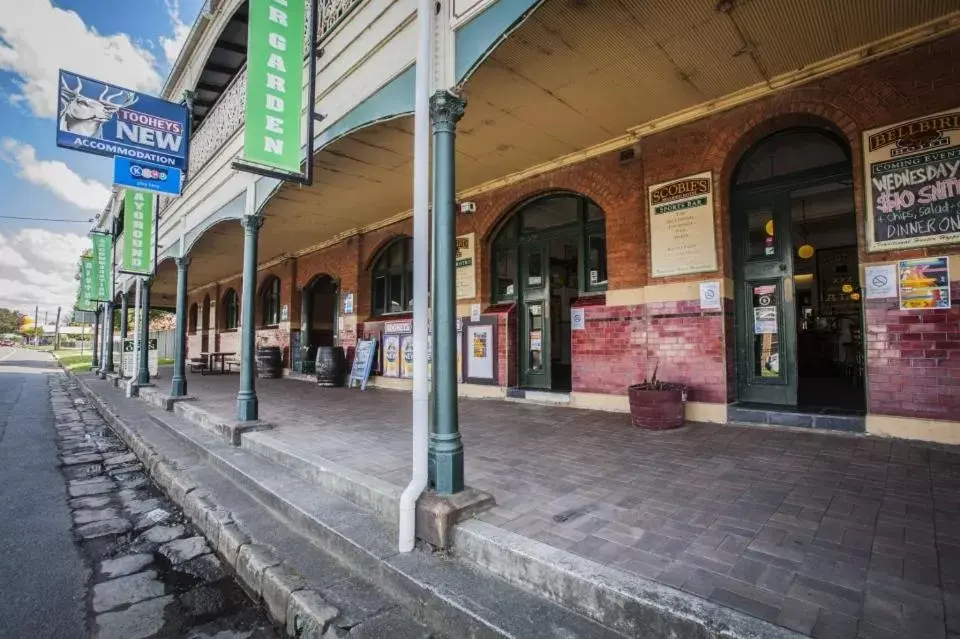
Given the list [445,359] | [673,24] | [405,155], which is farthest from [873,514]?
[405,155]

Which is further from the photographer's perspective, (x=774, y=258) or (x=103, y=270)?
(x=103, y=270)

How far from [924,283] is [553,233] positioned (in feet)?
15.3

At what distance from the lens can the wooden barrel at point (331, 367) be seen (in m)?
11.2

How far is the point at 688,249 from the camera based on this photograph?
5730 millimetres

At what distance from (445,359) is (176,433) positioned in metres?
5.36

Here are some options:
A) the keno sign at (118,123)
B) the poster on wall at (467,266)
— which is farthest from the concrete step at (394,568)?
the keno sign at (118,123)

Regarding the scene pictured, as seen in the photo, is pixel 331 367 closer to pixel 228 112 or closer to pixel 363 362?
pixel 363 362

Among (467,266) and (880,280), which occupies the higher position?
(467,266)

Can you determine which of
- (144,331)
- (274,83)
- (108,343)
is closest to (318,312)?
Answer: (144,331)

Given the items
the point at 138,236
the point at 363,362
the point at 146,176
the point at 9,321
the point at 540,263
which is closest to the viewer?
the point at 540,263

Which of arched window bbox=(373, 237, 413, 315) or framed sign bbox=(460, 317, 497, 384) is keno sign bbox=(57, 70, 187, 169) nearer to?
arched window bbox=(373, 237, 413, 315)

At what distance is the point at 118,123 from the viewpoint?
23.9 ft

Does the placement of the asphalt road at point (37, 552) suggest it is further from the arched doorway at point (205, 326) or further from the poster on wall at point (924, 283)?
the arched doorway at point (205, 326)

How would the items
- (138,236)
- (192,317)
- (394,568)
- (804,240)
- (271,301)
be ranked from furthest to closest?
(192,317), (271,301), (804,240), (138,236), (394,568)
